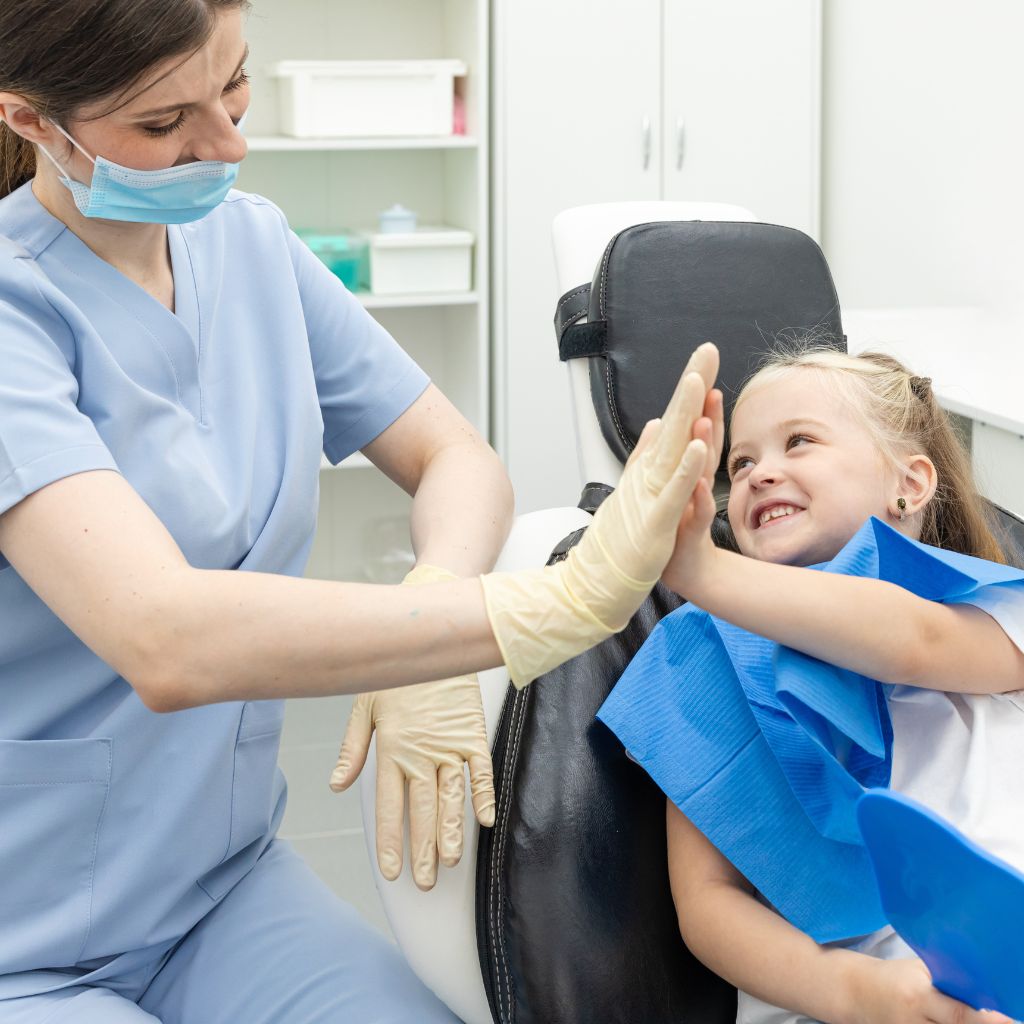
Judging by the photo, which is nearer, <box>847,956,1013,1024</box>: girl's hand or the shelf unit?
<box>847,956,1013,1024</box>: girl's hand

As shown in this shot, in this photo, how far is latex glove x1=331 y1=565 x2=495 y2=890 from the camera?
1.14m

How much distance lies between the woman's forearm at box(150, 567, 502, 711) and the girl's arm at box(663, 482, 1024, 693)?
20cm

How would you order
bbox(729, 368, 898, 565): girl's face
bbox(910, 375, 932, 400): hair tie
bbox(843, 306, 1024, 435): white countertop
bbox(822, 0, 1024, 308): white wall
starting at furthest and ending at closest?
bbox(822, 0, 1024, 308): white wall
bbox(843, 306, 1024, 435): white countertop
bbox(910, 375, 932, 400): hair tie
bbox(729, 368, 898, 565): girl's face

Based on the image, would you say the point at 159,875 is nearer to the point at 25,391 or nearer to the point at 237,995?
the point at 237,995

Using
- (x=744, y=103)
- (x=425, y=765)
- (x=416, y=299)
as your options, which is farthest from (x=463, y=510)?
(x=744, y=103)

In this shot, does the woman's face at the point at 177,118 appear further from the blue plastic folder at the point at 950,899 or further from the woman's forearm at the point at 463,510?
the blue plastic folder at the point at 950,899

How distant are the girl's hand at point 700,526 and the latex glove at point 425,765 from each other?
235 mm

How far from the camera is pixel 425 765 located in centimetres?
116

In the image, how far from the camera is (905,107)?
9.82 ft

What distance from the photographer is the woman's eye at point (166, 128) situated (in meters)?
1.10

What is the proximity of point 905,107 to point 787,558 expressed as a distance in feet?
6.90

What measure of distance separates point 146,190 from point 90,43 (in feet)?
0.43

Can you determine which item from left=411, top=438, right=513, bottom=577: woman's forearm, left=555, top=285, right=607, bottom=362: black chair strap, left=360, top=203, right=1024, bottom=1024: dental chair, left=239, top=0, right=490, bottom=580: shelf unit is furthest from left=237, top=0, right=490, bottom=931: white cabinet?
left=360, top=203, right=1024, bottom=1024: dental chair

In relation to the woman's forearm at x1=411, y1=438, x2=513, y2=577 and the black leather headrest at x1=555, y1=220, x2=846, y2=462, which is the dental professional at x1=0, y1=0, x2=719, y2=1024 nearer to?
the woman's forearm at x1=411, y1=438, x2=513, y2=577
